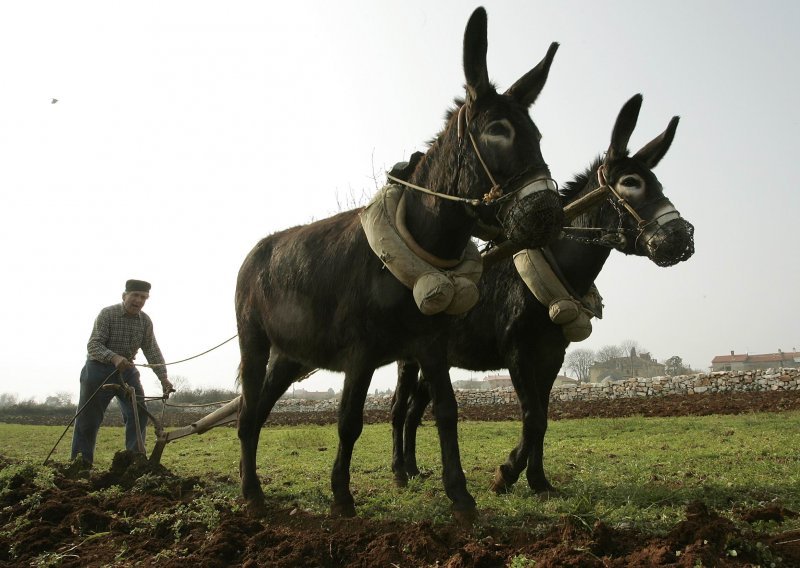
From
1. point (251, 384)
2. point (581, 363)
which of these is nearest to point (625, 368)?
point (581, 363)

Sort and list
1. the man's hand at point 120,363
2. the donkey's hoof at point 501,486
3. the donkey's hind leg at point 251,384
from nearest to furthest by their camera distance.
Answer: the donkey's hoof at point 501,486 < the donkey's hind leg at point 251,384 < the man's hand at point 120,363

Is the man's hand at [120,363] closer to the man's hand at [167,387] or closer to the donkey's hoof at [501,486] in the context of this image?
the man's hand at [167,387]

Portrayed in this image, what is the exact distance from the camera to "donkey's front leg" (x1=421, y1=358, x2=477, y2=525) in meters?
4.15

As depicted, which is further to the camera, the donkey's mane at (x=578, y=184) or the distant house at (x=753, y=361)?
the distant house at (x=753, y=361)

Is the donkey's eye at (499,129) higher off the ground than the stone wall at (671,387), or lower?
higher

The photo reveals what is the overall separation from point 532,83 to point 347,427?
2.76 meters

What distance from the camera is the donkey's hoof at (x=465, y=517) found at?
399cm

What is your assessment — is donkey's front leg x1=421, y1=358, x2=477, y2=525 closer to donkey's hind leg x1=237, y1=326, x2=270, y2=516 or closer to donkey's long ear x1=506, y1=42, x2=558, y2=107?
donkey's long ear x1=506, y1=42, x2=558, y2=107

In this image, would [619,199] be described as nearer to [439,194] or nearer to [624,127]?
[624,127]

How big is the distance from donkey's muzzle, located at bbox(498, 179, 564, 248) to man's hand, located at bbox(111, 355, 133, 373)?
541 centimetres

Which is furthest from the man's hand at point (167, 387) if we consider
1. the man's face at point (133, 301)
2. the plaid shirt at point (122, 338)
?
the man's face at point (133, 301)

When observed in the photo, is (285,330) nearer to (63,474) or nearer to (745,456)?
(63,474)

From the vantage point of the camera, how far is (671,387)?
82.0 feet

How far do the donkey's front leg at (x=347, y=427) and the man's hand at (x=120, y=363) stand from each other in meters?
3.91
